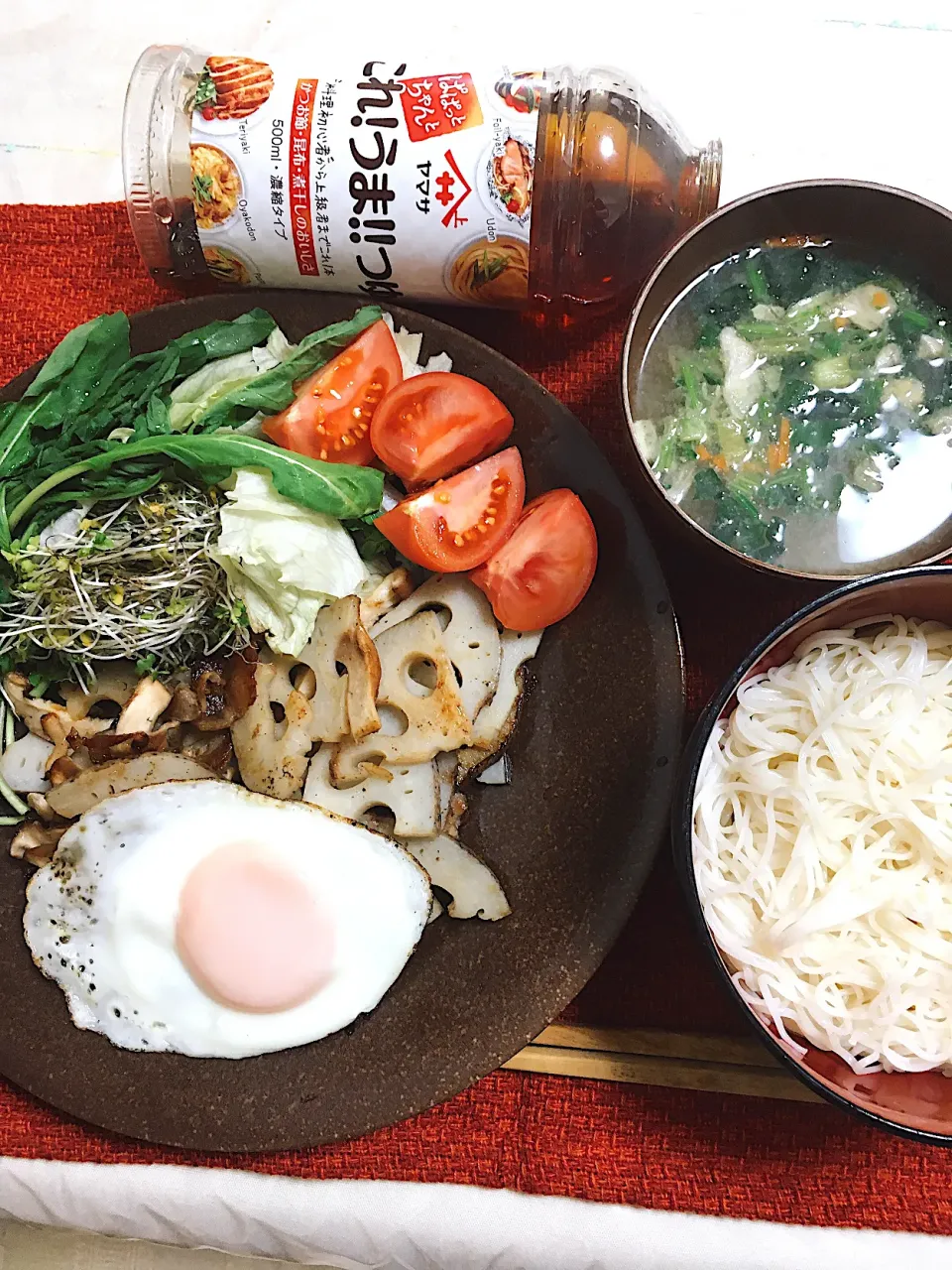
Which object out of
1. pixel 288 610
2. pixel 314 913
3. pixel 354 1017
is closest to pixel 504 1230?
pixel 354 1017

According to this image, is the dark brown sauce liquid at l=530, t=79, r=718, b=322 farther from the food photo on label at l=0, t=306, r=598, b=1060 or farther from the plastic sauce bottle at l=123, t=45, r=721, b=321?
the food photo on label at l=0, t=306, r=598, b=1060

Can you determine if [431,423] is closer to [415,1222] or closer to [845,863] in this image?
[845,863]

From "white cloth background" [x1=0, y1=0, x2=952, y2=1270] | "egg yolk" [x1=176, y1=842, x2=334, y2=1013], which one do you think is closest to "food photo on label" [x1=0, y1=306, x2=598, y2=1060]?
"egg yolk" [x1=176, y1=842, x2=334, y2=1013]

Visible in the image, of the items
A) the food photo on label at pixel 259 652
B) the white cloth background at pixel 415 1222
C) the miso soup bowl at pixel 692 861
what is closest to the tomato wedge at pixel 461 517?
the food photo on label at pixel 259 652

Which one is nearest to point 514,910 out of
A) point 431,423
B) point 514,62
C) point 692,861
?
point 692,861

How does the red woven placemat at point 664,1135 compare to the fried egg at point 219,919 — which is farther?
the red woven placemat at point 664,1135

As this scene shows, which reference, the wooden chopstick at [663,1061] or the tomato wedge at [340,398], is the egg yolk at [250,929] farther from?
the tomato wedge at [340,398]
